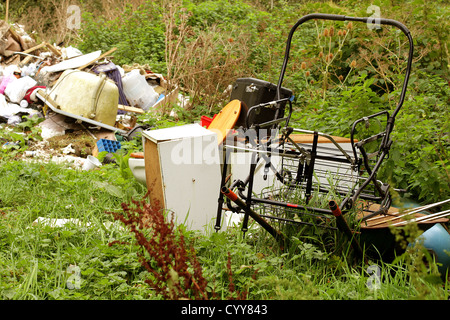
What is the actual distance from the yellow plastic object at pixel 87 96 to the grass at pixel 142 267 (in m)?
3.43

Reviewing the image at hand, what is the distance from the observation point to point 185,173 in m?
3.76

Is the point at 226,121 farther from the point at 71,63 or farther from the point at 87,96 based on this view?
the point at 71,63

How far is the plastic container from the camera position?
845 cm

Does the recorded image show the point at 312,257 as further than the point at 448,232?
No

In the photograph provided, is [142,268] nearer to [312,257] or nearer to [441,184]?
[312,257]

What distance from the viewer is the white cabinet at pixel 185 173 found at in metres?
3.69

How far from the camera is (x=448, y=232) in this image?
11.5 feet

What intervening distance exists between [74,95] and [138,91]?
141 centimetres

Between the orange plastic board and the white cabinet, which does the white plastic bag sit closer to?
the orange plastic board

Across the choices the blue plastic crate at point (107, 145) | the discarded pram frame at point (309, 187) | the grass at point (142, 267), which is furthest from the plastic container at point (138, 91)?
the discarded pram frame at point (309, 187)

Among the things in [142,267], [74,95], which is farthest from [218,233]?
[74,95]

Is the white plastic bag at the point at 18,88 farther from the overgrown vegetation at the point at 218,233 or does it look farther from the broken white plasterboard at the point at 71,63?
the overgrown vegetation at the point at 218,233
